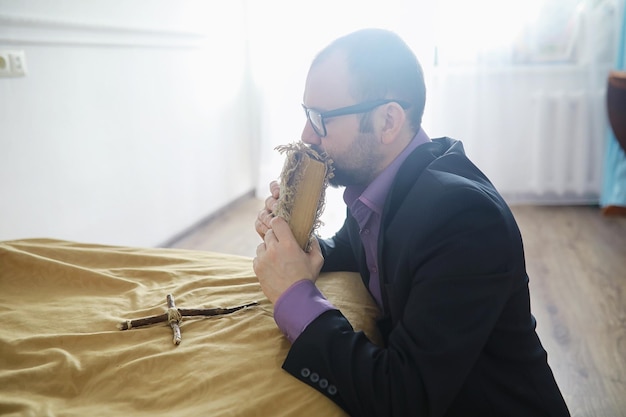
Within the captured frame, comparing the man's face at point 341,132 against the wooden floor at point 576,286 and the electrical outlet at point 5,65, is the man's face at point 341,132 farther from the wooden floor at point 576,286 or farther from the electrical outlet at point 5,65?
the electrical outlet at point 5,65

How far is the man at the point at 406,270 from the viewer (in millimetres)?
819

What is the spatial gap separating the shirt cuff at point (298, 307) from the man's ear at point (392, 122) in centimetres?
33

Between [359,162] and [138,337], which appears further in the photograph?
[359,162]

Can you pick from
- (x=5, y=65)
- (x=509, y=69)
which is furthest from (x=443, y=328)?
(x=509, y=69)

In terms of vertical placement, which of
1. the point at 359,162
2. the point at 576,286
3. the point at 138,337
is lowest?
the point at 576,286

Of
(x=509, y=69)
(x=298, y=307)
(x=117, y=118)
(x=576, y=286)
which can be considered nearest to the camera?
(x=298, y=307)

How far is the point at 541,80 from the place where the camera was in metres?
3.55

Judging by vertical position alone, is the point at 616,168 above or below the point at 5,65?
below

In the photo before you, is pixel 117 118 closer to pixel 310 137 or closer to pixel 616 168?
pixel 310 137

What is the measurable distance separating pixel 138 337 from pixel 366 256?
48cm

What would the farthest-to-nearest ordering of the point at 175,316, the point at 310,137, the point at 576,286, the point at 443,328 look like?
the point at 576,286 < the point at 310,137 < the point at 175,316 < the point at 443,328

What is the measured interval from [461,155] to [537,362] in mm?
387

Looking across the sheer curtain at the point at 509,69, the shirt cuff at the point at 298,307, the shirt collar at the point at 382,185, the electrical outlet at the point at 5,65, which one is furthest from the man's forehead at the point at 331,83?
the sheer curtain at the point at 509,69

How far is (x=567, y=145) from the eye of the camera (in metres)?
3.61
